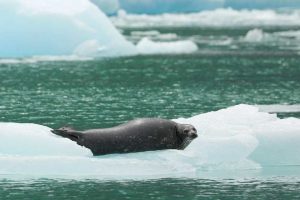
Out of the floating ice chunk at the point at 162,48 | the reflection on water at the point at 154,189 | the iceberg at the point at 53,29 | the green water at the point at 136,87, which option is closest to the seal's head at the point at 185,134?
the reflection on water at the point at 154,189

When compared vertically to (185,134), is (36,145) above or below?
below

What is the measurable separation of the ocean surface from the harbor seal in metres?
A: 0.33

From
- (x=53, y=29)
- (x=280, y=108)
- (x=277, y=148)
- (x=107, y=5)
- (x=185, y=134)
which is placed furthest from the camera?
(x=107, y=5)

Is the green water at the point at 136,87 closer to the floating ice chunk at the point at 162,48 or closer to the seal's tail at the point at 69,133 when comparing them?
the floating ice chunk at the point at 162,48

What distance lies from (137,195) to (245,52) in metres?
34.3

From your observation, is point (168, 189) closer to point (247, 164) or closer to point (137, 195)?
point (137, 195)

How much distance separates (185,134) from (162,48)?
103 ft

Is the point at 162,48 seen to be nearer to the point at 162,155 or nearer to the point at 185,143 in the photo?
the point at 185,143

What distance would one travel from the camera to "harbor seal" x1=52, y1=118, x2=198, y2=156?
44.0 ft

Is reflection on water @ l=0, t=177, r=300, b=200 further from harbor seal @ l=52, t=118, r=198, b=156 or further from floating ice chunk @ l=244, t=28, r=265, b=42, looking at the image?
floating ice chunk @ l=244, t=28, r=265, b=42

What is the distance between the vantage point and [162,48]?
1766 inches

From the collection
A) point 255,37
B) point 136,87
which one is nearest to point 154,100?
point 136,87

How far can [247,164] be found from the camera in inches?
535

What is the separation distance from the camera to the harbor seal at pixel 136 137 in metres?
13.4
